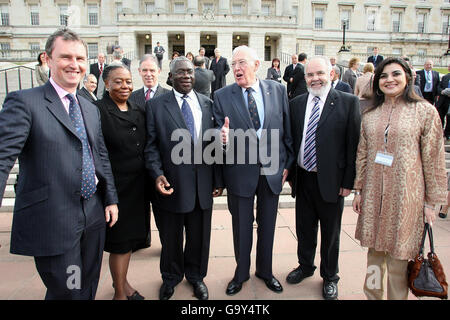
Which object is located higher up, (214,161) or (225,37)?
(225,37)

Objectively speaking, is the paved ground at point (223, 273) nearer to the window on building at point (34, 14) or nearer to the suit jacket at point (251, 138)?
the suit jacket at point (251, 138)

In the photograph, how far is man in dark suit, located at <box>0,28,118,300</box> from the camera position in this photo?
187cm

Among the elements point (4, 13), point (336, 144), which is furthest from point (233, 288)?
point (4, 13)

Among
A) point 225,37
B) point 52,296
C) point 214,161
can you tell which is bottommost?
point 52,296

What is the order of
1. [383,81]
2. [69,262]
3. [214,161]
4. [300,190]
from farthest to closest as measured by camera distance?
[300,190], [214,161], [383,81], [69,262]

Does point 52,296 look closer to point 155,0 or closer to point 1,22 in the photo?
point 155,0

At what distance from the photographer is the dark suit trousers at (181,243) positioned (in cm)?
307

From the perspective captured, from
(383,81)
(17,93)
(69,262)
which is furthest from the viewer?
(383,81)

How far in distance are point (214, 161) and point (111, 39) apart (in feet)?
149

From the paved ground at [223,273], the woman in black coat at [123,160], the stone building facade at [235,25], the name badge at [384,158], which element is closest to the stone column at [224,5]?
the stone building facade at [235,25]

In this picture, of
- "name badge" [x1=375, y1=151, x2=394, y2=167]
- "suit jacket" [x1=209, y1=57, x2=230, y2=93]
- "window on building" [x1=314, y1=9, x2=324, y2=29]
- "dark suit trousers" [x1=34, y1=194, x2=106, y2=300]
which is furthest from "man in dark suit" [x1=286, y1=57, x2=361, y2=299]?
"window on building" [x1=314, y1=9, x2=324, y2=29]

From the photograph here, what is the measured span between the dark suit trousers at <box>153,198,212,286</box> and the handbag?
1.88 metres

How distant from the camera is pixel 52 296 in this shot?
2.12m

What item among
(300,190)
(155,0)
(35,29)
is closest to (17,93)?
(300,190)
